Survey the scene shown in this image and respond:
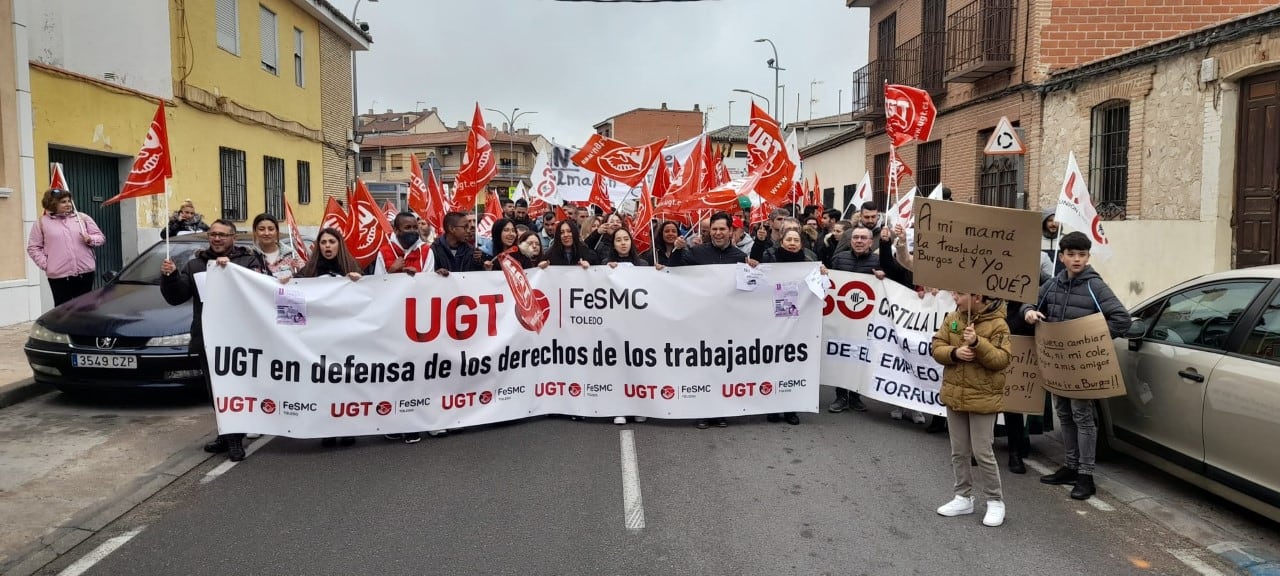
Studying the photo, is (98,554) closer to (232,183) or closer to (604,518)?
(604,518)

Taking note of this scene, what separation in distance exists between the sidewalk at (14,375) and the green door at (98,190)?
3.76m

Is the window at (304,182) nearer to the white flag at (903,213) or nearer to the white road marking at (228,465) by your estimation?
the white road marking at (228,465)

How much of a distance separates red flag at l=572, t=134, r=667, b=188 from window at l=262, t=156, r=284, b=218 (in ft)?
47.0

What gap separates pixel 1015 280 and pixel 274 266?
547cm

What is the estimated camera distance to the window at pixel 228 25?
18688mm

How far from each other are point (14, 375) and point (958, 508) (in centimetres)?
865

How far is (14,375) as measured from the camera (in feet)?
28.5

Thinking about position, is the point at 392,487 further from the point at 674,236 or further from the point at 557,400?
the point at 674,236

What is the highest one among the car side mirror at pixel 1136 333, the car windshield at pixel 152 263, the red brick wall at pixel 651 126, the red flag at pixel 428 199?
the red brick wall at pixel 651 126

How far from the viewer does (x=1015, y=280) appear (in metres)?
5.01

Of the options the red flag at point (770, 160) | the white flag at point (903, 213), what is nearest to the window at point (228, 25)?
the red flag at point (770, 160)

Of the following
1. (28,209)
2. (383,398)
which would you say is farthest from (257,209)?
(383,398)

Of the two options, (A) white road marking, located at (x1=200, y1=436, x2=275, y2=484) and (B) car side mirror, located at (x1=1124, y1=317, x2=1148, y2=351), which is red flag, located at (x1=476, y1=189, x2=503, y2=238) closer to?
(A) white road marking, located at (x1=200, y1=436, x2=275, y2=484)

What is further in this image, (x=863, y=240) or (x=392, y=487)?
(x=863, y=240)
